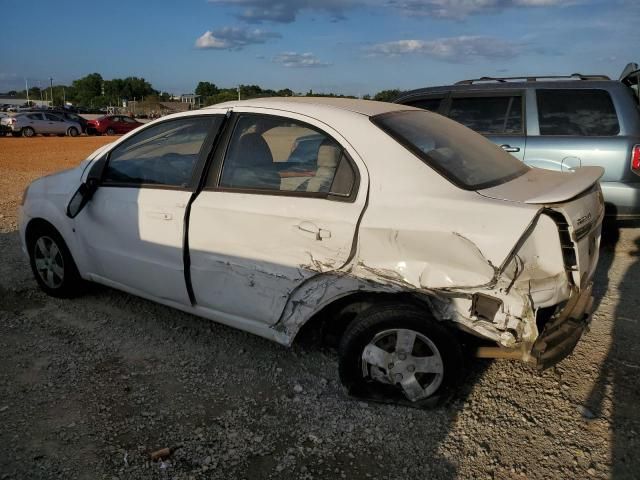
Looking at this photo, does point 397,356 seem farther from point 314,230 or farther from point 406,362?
point 314,230

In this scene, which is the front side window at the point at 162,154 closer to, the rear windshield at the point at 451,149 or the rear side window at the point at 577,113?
the rear windshield at the point at 451,149

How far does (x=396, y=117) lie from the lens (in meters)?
3.30

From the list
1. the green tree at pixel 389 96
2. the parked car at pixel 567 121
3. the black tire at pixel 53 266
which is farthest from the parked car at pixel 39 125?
the parked car at pixel 567 121

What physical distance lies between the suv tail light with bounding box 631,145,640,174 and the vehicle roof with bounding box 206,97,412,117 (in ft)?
10.00

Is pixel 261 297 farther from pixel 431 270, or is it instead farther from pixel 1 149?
pixel 1 149

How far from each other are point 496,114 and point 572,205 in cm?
379

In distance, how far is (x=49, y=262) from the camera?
Result: 14.9ft

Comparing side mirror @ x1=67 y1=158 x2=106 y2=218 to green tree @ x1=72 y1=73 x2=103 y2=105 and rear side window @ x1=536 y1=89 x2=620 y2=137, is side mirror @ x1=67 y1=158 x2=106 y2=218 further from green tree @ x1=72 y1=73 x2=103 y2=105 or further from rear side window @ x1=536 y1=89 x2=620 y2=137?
green tree @ x1=72 y1=73 x2=103 y2=105

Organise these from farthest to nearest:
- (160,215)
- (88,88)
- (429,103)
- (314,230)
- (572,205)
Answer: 1. (88,88)
2. (429,103)
3. (160,215)
4. (314,230)
5. (572,205)

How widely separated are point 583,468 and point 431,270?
1.18 meters

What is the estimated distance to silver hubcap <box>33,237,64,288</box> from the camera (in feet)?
14.7

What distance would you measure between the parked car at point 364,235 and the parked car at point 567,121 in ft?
7.93

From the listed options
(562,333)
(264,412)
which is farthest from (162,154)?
(562,333)

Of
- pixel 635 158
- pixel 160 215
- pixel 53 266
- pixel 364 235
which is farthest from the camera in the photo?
pixel 635 158
